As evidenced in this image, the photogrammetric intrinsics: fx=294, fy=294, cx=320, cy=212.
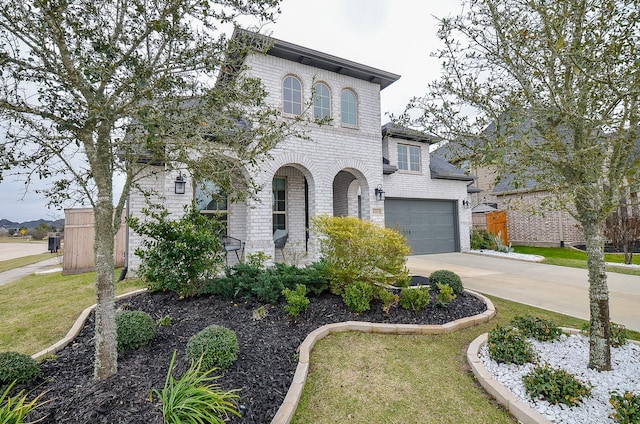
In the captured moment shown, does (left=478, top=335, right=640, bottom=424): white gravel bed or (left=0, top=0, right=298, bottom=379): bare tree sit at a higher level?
(left=0, top=0, right=298, bottom=379): bare tree

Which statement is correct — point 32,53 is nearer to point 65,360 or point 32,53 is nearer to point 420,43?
point 65,360

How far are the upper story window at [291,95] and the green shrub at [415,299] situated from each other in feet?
20.9

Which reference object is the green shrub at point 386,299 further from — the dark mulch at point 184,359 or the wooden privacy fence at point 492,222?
the wooden privacy fence at point 492,222

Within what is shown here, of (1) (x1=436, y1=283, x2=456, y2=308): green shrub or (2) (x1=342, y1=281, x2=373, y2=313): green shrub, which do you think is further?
(1) (x1=436, y1=283, x2=456, y2=308): green shrub

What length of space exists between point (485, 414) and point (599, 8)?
152 inches

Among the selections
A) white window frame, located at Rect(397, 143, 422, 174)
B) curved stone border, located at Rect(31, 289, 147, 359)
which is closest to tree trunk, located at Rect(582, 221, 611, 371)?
curved stone border, located at Rect(31, 289, 147, 359)

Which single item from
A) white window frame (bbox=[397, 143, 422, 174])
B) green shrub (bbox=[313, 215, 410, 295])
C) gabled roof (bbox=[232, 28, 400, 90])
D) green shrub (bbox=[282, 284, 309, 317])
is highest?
gabled roof (bbox=[232, 28, 400, 90])

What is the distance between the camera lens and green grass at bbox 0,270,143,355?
13.1 ft

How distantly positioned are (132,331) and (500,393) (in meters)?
3.72

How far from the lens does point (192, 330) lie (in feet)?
12.2

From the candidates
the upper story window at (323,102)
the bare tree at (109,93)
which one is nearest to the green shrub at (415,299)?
the bare tree at (109,93)

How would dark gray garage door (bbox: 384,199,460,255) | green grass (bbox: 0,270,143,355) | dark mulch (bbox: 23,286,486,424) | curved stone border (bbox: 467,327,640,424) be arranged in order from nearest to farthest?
1. dark mulch (bbox: 23,286,486,424)
2. curved stone border (bbox: 467,327,640,424)
3. green grass (bbox: 0,270,143,355)
4. dark gray garage door (bbox: 384,199,460,255)

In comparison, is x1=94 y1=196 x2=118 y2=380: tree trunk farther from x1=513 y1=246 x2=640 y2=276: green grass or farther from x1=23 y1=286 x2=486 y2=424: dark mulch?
x1=513 y1=246 x2=640 y2=276: green grass

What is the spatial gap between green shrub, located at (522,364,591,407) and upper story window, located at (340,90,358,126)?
8.33 meters
